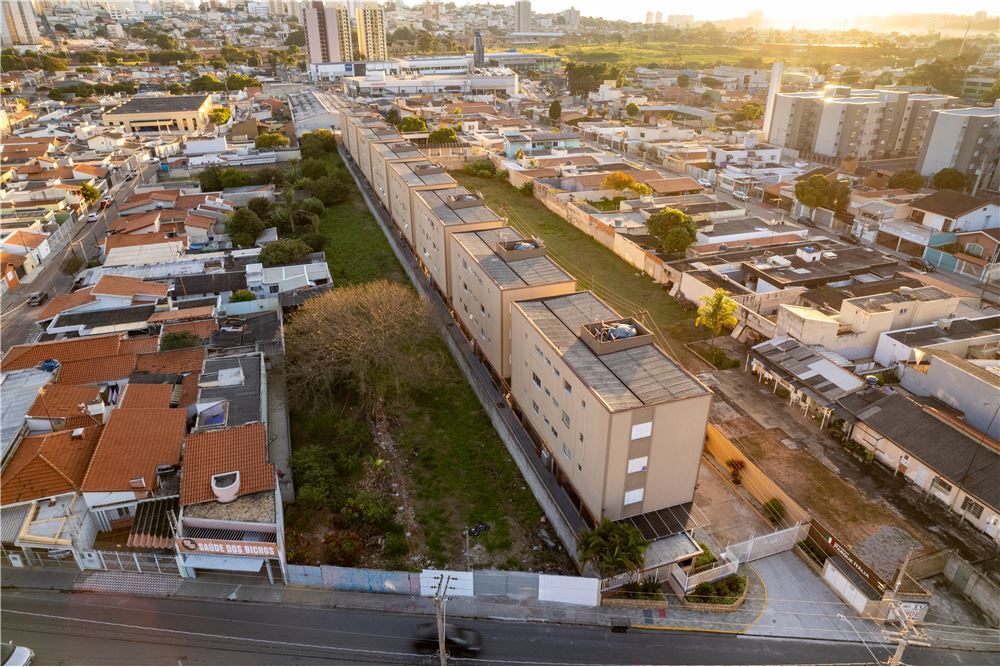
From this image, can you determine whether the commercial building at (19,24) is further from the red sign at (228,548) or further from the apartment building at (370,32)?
the red sign at (228,548)

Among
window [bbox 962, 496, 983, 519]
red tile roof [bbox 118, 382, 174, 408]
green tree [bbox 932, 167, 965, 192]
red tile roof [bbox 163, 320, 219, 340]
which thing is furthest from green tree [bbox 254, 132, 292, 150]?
window [bbox 962, 496, 983, 519]

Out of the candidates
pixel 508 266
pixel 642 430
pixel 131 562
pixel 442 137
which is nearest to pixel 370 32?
pixel 442 137

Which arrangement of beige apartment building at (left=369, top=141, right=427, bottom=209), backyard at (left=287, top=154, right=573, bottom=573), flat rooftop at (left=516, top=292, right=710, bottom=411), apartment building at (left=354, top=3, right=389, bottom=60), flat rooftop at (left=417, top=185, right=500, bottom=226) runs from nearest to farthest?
flat rooftop at (left=516, top=292, right=710, bottom=411) → backyard at (left=287, top=154, right=573, bottom=573) → flat rooftop at (left=417, top=185, right=500, bottom=226) → beige apartment building at (left=369, top=141, right=427, bottom=209) → apartment building at (left=354, top=3, right=389, bottom=60)

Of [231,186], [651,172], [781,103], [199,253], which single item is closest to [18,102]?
[231,186]

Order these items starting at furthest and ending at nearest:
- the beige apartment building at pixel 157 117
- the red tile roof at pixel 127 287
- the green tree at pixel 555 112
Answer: the green tree at pixel 555 112 < the beige apartment building at pixel 157 117 < the red tile roof at pixel 127 287

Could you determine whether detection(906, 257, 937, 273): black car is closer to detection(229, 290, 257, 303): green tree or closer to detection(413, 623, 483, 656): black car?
detection(413, 623, 483, 656): black car

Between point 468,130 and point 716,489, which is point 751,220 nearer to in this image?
point 716,489

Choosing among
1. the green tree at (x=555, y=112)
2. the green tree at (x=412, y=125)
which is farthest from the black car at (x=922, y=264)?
the green tree at (x=555, y=112)
